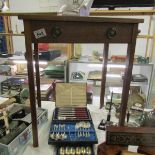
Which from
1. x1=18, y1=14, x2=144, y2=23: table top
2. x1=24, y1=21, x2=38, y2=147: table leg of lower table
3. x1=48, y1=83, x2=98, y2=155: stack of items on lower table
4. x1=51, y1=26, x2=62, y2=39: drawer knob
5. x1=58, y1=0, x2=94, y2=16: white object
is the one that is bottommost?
x1=48, y1=83, x2=98, y2=155: stack of items on lower table

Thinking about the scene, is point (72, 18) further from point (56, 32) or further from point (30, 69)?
point (30, 69)

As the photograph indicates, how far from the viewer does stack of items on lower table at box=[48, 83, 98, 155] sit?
825 millimetres

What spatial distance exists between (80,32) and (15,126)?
574mm

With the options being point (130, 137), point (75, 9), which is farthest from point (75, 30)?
point (130, 137)

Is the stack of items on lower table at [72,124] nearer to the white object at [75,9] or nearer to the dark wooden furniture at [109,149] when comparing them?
the dark wooden furniture at [109,149]

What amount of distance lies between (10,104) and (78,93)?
1.47ft

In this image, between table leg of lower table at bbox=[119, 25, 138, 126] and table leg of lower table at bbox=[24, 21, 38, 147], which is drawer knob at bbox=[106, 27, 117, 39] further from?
table leg of lower table at bbox=[24, 21, 38, 147]

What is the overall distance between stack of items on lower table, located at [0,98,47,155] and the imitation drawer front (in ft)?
1.46

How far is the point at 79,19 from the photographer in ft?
2.33

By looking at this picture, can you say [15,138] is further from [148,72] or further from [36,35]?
[148,72]

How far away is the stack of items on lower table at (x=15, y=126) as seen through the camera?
0.75 metres

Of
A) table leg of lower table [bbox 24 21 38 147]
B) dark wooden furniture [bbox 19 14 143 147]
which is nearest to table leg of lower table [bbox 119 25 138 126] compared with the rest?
dark wooden furniture [bbox 19 14 143 147]

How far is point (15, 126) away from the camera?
2.87 ft

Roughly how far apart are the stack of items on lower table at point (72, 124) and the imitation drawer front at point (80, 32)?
0.47 meters
